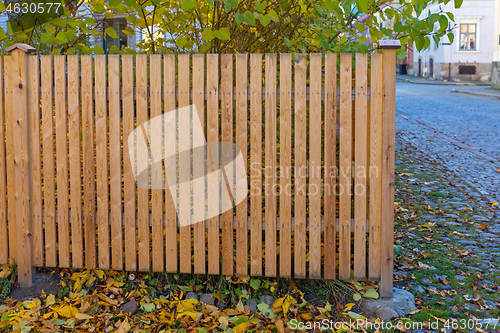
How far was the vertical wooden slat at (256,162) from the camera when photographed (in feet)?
13.0

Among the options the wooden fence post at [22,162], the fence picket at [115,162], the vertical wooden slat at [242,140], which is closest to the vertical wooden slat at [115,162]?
the fence picket at [115,162]

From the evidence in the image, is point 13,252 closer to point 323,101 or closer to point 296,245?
point 296,245

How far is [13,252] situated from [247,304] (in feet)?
6.83

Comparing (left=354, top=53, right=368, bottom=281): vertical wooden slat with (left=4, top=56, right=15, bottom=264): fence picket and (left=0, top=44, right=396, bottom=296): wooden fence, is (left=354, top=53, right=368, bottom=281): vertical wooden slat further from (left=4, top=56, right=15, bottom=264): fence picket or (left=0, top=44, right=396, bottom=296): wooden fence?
(left=4, top=56, right=15, bottom=264): fence picket

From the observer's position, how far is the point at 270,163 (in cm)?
405

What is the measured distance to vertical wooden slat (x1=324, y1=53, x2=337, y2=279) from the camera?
3.91 m

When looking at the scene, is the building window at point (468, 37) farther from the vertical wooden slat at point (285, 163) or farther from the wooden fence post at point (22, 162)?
the wooden fence post at point (22, 162)

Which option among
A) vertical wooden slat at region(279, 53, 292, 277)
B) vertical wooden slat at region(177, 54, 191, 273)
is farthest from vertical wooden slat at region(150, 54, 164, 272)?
vertical wooden slat at region(279, 53, 292, 277)

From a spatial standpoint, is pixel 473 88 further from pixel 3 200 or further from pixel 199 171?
pixel 3 200

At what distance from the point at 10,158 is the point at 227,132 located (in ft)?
6.08

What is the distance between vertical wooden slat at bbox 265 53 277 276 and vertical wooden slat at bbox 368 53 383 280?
2.42 ft

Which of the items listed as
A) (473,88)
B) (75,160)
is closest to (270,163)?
(75,160)

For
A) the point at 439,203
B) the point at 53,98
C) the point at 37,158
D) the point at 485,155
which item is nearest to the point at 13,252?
the point at 37,158

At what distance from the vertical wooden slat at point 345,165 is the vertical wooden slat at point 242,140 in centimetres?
73
